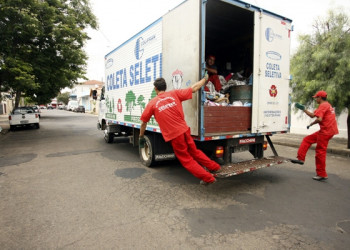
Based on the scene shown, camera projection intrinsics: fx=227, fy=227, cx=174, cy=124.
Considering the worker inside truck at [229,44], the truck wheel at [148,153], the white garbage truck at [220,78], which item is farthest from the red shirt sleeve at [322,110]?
the truck wheel at [148,153]

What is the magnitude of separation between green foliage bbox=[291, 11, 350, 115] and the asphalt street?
9.48 ft

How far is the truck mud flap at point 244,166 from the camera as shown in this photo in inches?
149

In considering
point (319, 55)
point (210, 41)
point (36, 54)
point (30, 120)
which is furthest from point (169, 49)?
point (30, 120)

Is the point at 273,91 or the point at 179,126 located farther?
the point at 273,91

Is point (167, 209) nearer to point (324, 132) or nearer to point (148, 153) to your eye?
Result: point (148, 153)

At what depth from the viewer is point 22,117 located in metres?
15.4

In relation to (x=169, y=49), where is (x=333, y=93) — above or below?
below

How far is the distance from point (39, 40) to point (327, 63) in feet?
40.8

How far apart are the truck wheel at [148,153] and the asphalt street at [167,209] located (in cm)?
24

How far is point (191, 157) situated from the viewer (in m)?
3.81

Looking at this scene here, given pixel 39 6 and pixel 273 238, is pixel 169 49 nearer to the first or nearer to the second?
pixel 273 238

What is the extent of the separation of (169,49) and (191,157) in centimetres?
219

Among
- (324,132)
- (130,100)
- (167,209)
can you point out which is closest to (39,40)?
(130,100)

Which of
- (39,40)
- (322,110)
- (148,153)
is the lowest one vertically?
(148,153)
